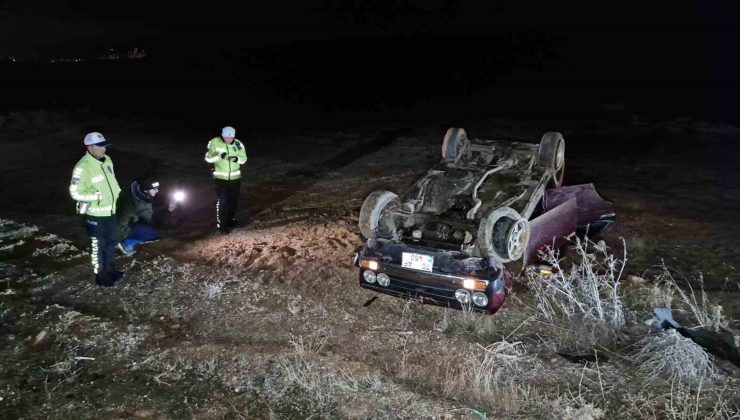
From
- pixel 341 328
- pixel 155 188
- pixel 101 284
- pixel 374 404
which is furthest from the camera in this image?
pixel 155 188

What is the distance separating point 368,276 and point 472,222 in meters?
1.24

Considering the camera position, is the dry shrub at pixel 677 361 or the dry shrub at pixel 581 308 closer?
the dry shrub at pixel 677 361

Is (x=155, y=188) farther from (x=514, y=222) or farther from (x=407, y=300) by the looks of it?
(x=514, y=222)

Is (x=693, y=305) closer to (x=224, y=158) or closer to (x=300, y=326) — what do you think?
(x=300, y=326)

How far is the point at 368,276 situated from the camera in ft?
18.9

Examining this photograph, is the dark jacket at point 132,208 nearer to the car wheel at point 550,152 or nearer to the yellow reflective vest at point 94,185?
the yellow reflective vest at point 94,185

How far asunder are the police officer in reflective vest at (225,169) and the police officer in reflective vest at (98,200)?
6.38 feet

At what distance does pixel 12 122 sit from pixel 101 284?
16.5 m

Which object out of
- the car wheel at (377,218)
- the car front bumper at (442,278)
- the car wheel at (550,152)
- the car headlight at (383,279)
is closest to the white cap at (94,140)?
the car wheel at (377,218)

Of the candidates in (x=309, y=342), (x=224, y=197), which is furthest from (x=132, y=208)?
(x=309, y=342)

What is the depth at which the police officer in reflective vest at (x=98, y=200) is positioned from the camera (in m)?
6.10

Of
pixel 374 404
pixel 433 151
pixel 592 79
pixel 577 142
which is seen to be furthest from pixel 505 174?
pixel 592 79

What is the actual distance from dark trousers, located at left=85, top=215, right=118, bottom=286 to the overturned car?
287 centimetres

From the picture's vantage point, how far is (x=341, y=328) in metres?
5.51
